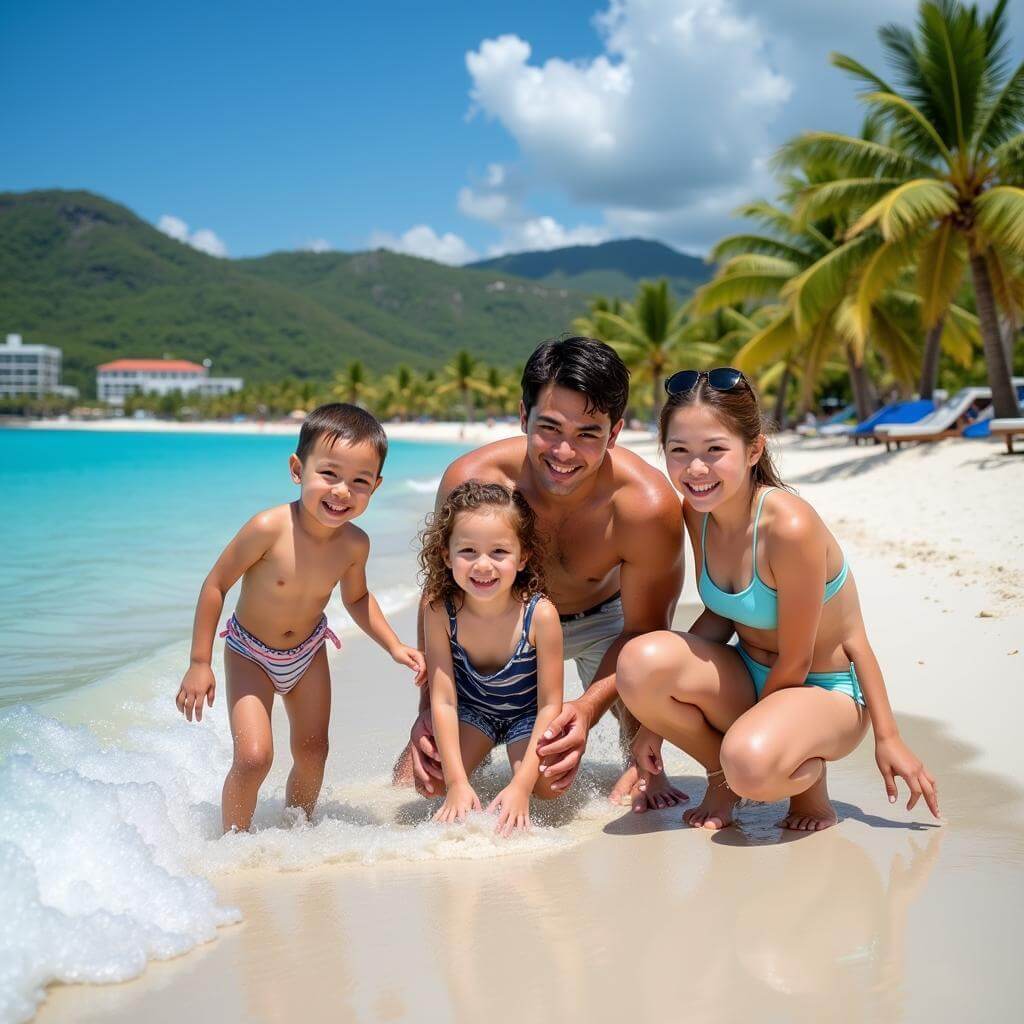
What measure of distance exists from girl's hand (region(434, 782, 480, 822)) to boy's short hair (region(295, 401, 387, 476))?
1.22 meters

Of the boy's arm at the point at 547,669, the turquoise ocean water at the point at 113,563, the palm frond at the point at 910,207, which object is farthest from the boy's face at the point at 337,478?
the palm frond at the point at 910,207

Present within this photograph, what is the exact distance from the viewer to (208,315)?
171 m

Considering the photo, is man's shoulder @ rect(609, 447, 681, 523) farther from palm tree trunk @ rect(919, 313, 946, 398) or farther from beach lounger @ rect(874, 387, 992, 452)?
palm tree trunk @ rect(919, 313, 946, 398)

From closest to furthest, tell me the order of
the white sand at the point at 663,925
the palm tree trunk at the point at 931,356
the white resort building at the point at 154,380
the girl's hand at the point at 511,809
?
the white sand at the point at 663,925 → the girl's hand at the point at 511,809 → the palm tree trunk at the point at 931,356 → the white resort building at the point at 154,380

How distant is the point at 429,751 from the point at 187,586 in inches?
293

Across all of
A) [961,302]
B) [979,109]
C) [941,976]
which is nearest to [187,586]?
[941,976]

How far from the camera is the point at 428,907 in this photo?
280 cm

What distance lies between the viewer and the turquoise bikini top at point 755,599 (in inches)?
129

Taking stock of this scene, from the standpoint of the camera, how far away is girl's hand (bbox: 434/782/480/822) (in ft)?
11.1

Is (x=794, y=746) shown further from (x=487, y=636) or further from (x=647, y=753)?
→ (x=487, y=636)

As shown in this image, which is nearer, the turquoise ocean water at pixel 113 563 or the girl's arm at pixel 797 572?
the girl's arm at pixel 797 572

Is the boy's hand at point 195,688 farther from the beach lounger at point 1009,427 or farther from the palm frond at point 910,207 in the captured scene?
the palm frond at point 910,207

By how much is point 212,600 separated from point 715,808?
2043 millimetres

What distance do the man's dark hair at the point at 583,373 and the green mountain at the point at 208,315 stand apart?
149 metres
